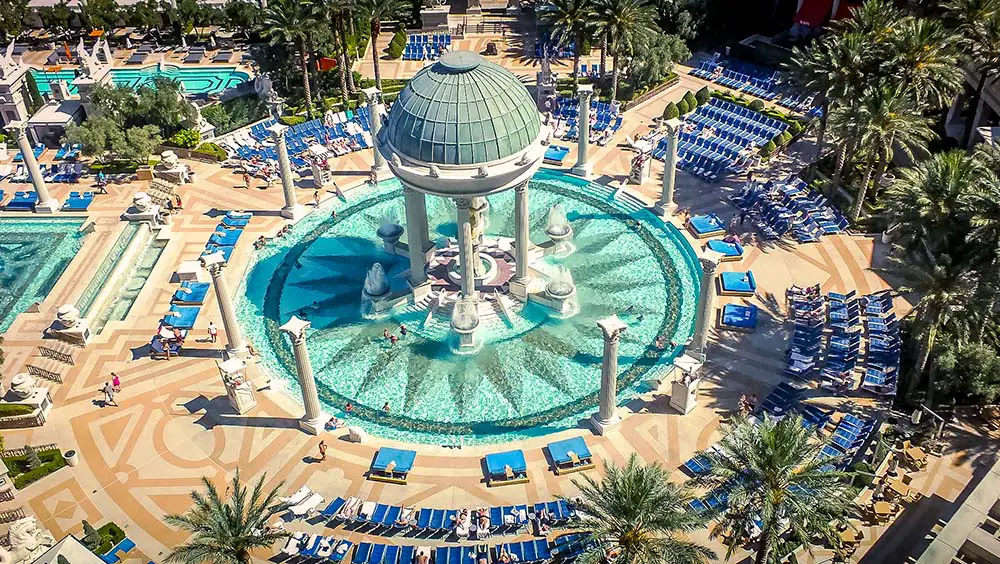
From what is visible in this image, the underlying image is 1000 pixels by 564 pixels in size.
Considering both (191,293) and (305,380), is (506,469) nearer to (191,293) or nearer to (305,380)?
(305,380)

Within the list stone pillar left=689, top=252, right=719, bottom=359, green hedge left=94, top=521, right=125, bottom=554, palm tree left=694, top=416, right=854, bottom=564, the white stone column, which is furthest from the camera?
the white stone column

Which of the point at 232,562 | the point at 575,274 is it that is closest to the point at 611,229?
the point at 575,274

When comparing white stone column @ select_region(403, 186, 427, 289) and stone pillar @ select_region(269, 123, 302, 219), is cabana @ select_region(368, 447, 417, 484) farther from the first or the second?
stone pillar @ select_region(269, 123, 302, 219)

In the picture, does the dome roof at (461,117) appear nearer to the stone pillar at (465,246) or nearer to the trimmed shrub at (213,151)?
the stone pillar at (465,246)

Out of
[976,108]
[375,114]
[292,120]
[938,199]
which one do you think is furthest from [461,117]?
[976,108]

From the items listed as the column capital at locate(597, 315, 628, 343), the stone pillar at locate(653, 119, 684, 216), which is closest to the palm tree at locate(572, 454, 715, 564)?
the column capital at locate(597, 315, 628, 343)

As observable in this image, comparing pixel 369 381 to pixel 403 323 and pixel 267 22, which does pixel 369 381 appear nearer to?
pixel 403 323
